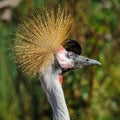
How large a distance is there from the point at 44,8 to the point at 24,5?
1483mm

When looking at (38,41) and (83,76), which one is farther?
(83,76)

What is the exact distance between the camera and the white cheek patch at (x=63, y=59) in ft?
14.3

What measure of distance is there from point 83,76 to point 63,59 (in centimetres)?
167

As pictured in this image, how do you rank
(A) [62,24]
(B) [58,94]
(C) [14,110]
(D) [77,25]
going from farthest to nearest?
(C) [14,110]
(D) [77,25]
(A) [62,24]
(B) [58,94]

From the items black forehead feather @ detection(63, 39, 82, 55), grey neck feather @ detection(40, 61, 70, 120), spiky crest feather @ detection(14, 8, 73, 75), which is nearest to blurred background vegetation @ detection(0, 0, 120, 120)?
spiky crest feather @ detection(14, 8, 73, 75)

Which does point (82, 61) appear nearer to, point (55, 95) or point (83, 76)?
point (55, 95)

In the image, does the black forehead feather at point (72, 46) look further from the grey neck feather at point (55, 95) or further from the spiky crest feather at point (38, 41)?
the grey neck feather at point (55, 95)

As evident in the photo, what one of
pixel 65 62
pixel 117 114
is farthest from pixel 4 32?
pixel 65 62

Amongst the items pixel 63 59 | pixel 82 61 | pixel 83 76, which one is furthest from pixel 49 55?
pixel 83 76

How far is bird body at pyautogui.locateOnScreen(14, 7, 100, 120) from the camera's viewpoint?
4.26 m

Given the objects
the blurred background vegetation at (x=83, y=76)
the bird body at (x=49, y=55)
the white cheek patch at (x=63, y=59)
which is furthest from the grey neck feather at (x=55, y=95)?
the blurred background vegetation at (x=83, y=76)

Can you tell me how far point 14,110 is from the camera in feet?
20.4

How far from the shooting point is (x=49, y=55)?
436 centimetres

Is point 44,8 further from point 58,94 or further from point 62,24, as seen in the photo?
point 58,94
